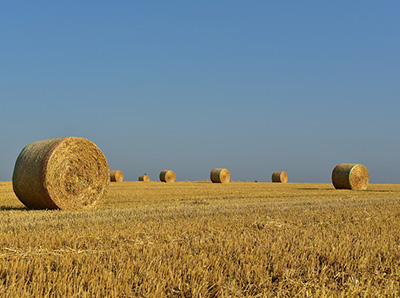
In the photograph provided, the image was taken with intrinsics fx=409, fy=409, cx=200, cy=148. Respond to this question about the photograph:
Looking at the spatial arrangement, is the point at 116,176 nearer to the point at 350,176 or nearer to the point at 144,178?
the point at 144,178

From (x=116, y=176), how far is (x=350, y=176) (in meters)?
20.6

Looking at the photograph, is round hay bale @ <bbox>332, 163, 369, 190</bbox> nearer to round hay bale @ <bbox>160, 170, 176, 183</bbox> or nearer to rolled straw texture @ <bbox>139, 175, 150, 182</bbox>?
round hay bale @ <bbox>160, 170, 176, 183</bbox>

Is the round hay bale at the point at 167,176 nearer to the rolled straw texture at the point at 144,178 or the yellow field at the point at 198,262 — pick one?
the rolled straw texture at the point at 144,178

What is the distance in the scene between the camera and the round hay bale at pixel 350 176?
2348 cm

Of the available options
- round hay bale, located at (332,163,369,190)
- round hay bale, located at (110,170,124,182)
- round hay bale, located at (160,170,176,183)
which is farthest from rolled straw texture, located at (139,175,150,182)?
round hay bale, located at (332,163,369,190)

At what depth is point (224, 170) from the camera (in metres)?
35.4

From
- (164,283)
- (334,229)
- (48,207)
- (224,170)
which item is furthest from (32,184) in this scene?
(224,170)

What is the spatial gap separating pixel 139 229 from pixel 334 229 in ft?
9.08

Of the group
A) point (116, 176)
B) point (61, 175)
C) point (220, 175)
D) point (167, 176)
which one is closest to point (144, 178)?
point (167, 176)

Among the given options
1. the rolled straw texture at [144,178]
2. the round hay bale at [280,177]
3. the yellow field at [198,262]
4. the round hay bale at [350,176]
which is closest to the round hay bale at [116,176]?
the rolled straw texture at [144,178]

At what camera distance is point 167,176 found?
38.8 metres

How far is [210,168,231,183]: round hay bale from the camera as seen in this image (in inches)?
1367

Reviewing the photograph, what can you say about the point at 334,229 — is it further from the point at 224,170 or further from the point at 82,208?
the point at 224,170

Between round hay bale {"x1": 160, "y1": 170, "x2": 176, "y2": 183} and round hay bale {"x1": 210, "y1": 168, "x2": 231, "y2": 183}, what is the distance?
5052mm
